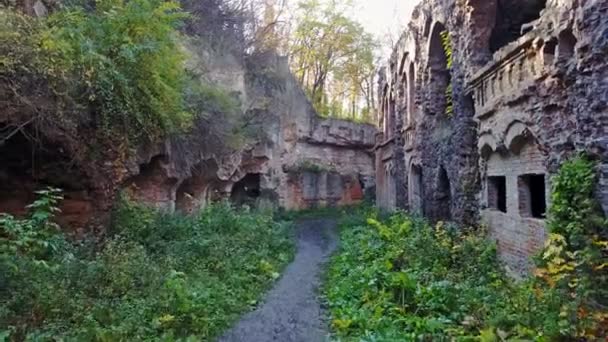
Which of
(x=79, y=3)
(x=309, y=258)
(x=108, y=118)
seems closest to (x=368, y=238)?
(x=309, y=258)

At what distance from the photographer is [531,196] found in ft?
26.2

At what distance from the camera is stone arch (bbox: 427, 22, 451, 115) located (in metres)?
13.9

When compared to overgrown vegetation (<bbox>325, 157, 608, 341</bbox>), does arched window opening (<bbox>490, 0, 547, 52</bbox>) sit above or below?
above

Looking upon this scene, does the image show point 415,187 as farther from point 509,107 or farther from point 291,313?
point 291,313

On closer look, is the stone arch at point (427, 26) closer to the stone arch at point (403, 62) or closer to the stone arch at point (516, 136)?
the stone arch at point (403, 62)

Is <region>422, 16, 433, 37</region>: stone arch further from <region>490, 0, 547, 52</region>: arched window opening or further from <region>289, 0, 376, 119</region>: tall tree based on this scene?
<region>289, 0, 376, 119</region>: tall tree

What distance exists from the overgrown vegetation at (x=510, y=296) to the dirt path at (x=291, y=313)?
13.2 inches

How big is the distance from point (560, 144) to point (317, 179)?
17.8 m

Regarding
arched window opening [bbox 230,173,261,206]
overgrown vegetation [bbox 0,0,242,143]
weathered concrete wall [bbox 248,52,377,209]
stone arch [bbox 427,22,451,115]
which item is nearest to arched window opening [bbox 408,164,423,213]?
stone arch [bbox 427,22,451,115]

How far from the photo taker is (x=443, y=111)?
13945 mm

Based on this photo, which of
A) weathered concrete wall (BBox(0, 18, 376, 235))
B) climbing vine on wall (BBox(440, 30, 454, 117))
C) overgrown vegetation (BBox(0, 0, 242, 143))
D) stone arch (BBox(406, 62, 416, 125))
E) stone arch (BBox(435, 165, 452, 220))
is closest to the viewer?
overgrown vegetation (BBox(0, 0, 242, 143))

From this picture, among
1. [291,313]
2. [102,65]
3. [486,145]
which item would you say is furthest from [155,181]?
[486,145]

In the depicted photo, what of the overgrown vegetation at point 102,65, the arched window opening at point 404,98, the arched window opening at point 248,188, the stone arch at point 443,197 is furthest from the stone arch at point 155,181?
the arched window opening at point 248,188

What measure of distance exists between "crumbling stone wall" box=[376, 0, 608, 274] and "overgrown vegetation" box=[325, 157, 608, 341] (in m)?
0.37
